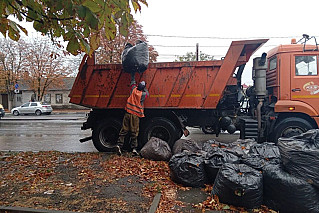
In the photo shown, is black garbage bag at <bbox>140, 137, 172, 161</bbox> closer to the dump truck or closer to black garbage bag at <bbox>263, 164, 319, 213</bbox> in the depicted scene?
the dump truck

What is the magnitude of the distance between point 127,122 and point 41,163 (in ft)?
6.66

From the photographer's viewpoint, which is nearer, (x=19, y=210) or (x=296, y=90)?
(x=19, y=210)

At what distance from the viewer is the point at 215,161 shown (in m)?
3.59

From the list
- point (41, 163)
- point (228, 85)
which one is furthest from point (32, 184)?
point (228, 85)

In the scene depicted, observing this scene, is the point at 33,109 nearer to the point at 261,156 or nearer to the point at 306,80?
the point at 306,80

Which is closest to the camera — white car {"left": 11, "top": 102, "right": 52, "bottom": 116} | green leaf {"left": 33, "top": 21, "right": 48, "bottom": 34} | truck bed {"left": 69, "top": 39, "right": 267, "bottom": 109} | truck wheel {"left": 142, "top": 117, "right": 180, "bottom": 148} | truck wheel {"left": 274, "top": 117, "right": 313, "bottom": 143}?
green leaf {"left": 33, "top": 21, "right": 48, "bottom": 34}

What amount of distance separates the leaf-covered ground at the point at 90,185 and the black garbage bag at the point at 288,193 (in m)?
0.19

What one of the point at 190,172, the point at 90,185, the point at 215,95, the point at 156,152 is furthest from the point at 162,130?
the point at 90,185

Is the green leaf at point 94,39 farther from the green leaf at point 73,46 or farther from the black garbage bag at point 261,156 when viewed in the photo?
the black garbage bag at point 261,156

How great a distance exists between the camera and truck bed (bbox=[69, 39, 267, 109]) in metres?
5.39

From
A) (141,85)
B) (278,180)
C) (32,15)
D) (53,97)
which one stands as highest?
(32,15)

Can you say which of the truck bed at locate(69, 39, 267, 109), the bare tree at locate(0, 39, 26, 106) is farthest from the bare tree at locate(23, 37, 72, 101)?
the truck bed at locate(69, 39, 267, 109)

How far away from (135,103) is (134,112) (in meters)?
0.21

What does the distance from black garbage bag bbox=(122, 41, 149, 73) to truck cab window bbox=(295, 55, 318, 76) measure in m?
3.67
